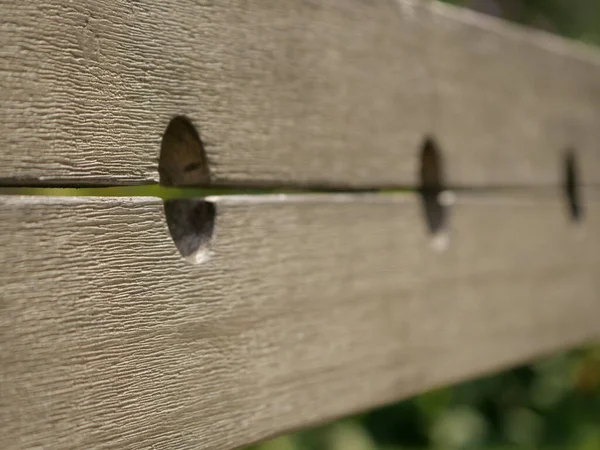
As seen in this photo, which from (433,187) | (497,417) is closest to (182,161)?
(433,187)

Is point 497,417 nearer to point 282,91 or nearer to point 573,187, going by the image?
point 573,187

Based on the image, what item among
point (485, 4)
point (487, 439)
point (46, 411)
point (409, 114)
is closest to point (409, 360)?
point (409, 114)

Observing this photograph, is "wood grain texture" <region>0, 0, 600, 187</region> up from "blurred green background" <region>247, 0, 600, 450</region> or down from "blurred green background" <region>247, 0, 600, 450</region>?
up

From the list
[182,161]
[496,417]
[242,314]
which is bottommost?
[496,417]

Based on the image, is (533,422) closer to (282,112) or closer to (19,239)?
(282,112)

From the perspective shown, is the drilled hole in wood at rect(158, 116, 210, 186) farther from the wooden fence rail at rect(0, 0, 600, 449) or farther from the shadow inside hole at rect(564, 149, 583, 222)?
the shadow inside hole at rect(564, 149, 583, 222)

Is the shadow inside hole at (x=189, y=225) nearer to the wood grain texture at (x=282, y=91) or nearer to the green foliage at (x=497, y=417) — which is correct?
the wood grain texture at (x=282, y=91)

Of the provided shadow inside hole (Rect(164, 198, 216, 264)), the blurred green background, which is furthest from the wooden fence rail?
the blurred green background
